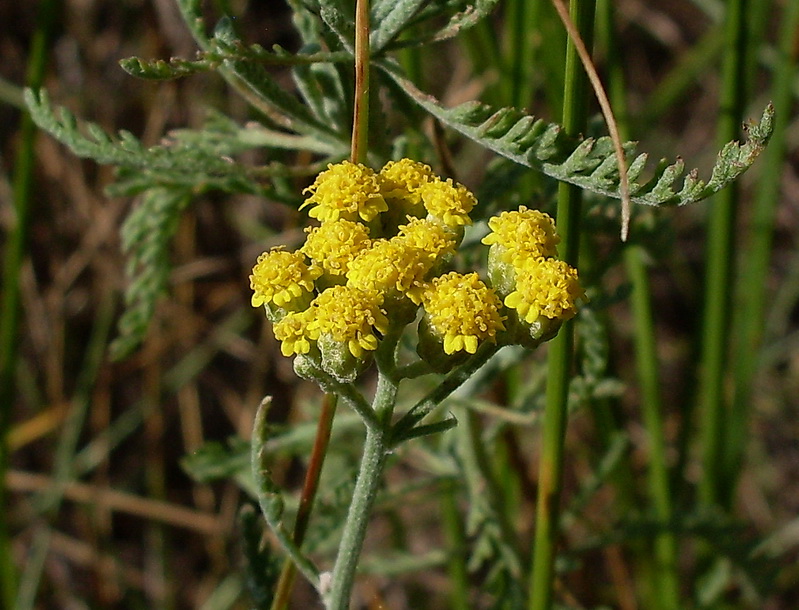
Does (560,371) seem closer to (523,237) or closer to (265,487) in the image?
(523,237)

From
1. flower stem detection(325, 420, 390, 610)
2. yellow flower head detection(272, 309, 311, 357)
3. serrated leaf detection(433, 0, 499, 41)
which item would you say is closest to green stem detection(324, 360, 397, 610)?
flower stem detection(325, 420, 390, 610)

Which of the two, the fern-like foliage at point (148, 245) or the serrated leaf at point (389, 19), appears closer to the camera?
the serrated leaf at point (389, 19)

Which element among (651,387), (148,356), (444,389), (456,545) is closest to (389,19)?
(444,389)

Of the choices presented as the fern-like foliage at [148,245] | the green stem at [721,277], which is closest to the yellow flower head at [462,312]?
the fern-like foliage at [148,245]

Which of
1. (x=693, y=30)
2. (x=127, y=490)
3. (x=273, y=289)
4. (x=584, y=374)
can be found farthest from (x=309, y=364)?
(x=693, y=30)

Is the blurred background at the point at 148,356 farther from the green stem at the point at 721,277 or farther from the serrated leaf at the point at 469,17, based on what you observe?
the serrated leaf at the point at 469,17

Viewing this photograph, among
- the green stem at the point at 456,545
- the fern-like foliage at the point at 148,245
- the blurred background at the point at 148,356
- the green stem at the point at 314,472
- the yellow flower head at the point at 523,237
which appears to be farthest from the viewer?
the blurred background at the point at 148,356

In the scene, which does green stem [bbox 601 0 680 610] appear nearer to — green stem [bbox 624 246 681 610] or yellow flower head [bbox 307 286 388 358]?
green stem [bbox 624 246 681 610]
